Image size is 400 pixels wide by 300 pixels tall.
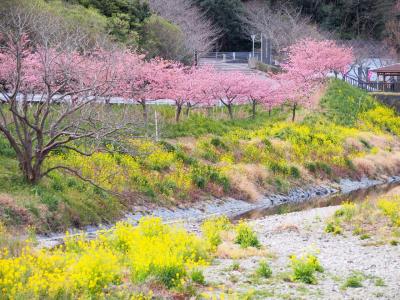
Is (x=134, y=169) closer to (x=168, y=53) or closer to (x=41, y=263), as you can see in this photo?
(x=41, y=263)

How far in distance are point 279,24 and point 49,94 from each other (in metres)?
47.0

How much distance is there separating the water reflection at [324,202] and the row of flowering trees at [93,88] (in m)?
5.89

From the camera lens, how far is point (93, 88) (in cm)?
2084

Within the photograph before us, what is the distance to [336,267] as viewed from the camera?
49.0 feet

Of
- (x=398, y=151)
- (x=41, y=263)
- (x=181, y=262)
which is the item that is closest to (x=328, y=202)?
(x=398, y=151)

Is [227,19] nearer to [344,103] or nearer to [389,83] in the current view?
[389,83]

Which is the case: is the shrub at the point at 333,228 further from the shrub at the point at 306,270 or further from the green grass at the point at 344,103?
the green grass at the point at 344,103

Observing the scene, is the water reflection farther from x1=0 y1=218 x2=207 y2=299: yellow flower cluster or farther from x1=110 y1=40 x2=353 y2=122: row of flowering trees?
x1=0 y1=218 x2=207 y2=299: yellow flower cluster

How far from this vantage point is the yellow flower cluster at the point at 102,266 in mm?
10930

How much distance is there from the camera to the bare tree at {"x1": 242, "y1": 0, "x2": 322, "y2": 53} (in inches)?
2458

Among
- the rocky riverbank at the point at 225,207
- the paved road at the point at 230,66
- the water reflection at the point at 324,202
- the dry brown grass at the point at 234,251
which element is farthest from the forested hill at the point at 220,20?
the dry brown grass at the point at 234,251

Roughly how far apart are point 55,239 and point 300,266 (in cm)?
762

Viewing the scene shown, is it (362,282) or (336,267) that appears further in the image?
(336,267)

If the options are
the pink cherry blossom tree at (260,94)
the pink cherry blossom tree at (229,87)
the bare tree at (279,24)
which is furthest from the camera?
the bare tree at (279,24)
